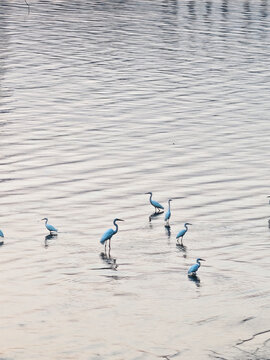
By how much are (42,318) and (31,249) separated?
6.53m

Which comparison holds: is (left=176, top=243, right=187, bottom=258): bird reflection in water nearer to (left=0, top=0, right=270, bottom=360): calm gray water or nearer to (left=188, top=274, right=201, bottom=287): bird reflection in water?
(left=0, top=0, right=270, bottom=360): calm gray water

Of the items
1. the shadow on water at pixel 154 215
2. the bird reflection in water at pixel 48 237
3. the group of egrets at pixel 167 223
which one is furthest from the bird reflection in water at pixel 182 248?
the bird reflection in water at pixel 48 237

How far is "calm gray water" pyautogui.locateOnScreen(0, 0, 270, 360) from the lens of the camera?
1225 inches

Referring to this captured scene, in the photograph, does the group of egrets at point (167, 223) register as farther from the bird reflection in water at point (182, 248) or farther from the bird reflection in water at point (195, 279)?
the bird reflection in water at point (182, 248)

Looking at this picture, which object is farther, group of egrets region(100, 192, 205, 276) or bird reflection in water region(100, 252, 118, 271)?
bird reflection in water region(100, 252, 118, 271)

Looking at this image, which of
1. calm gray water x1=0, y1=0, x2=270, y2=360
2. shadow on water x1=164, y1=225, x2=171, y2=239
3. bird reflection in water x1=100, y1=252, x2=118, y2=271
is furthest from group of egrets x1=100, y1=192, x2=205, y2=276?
bird reflection in water x1=100, y1=252, x2=118, y2=271

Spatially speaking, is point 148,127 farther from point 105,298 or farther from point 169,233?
point 105,298

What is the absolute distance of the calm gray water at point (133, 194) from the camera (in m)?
31.1

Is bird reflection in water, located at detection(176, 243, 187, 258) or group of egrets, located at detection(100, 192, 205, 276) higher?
group of egrets, located at detection(100, 192, 205, 276)

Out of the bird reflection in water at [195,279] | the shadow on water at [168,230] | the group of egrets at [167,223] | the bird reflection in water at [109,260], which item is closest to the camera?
the bird reflection in water at [195,279]

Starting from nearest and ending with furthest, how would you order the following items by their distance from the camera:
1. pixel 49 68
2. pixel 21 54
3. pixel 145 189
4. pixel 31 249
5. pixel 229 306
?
1. pixel 229 306
2. pixel 31 249
3. pixel 145 189
4. pixel 49 68
5. pixel 21 54

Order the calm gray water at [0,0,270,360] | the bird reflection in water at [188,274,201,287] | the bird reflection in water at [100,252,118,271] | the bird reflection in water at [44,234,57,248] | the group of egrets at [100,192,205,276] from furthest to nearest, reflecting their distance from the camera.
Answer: the bird reflection in water at [44,234,57,248] → the bird reflection in water at [100,252,118,271] → the group of egrets at [100,192,205,276] → the bird reflection in water at [188,274,201,287] → the calm gray water at [0,0,270,360]

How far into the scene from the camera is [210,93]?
69312mm

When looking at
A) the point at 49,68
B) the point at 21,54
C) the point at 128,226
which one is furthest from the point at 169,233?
the point at 21,54
